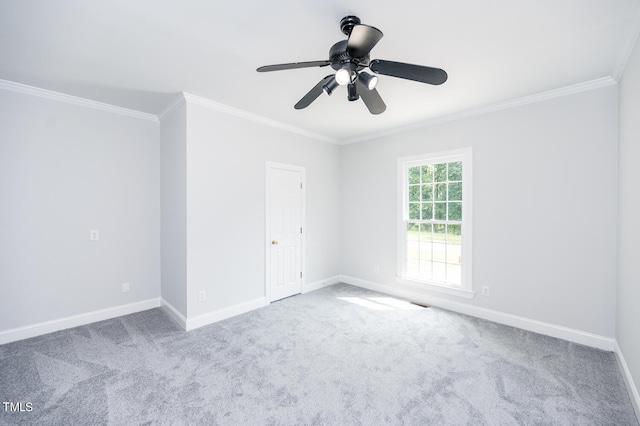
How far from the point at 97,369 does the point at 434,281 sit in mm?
3810

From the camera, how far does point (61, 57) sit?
2299mm

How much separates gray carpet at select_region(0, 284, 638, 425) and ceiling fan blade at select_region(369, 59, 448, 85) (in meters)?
2.19

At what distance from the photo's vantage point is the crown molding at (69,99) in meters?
2.79

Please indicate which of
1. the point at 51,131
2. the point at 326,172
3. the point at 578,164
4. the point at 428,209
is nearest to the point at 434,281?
the point at 428,209

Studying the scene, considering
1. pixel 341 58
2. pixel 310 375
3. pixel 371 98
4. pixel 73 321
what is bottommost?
pixel 310 375

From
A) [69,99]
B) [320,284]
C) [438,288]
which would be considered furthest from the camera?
[320,284]

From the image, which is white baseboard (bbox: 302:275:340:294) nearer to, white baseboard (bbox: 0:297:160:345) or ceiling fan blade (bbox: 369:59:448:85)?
white baseboard (bbox: 0:297:160:345)

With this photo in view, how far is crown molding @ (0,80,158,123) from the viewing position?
2793 mm

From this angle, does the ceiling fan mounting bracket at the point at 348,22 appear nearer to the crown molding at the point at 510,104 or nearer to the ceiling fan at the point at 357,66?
the ceiling fan at the point at 357,66

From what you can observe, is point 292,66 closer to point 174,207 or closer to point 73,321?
point 174,207

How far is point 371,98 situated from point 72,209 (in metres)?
3.47

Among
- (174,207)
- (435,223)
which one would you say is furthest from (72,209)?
(435,223)

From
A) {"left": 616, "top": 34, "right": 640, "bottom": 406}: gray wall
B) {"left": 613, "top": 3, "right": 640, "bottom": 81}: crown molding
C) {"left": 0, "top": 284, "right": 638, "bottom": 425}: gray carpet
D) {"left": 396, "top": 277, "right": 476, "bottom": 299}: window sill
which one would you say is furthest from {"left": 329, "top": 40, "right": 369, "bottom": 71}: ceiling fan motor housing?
{"left": 396, "top": 277, "right": 476, "bottom": 299}: window sill

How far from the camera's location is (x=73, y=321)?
3.16 m
